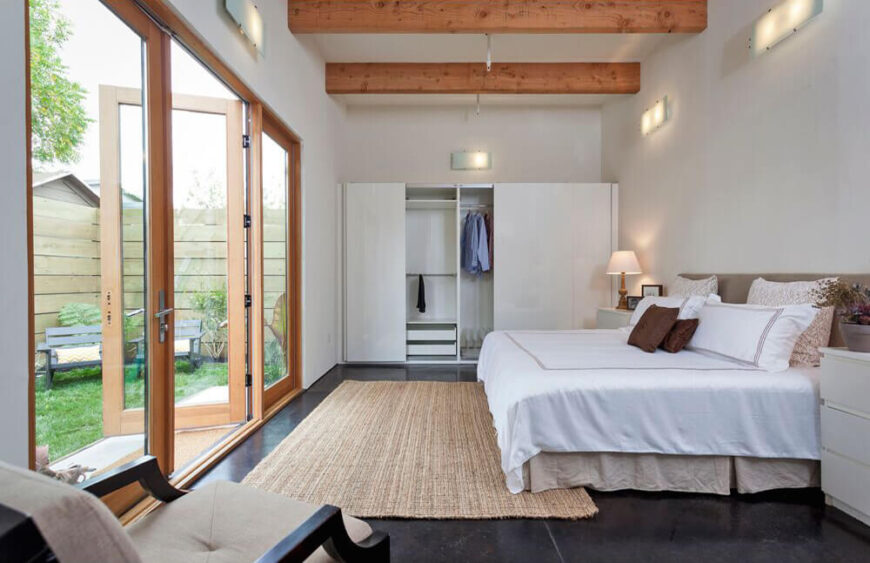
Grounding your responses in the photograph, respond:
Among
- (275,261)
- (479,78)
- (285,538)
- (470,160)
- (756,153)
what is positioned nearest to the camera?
(285,538)

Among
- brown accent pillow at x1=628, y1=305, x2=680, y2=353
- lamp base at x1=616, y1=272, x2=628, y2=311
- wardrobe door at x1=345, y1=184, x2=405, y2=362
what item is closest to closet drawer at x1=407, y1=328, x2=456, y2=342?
wardrobe door at x1=345, y1=184, x2=405, y2=362

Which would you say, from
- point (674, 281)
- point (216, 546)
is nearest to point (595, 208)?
point (674, 281)

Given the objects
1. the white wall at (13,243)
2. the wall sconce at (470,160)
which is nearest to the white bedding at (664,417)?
the white wall at (13,243)

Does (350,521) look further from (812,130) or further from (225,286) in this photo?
(812,130)

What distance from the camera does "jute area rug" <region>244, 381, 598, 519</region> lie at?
1.92 m

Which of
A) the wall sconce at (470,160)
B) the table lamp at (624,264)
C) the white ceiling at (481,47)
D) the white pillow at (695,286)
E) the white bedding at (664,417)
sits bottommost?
the white bedding at (664,417)

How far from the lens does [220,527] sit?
1088 millimetres

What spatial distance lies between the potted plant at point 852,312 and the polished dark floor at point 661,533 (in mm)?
756

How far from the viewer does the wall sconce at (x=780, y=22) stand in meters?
2.46

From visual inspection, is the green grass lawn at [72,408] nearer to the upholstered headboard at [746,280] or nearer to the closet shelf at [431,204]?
the upholstered headboard at [746,280]

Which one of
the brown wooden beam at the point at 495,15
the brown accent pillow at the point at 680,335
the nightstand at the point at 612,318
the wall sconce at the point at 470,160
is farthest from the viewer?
the wall sconce at the point at 470,160

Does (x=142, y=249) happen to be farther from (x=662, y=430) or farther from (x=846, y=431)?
(x=846, y=431)

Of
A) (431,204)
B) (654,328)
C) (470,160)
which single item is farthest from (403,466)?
(470,160)

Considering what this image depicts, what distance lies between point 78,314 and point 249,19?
2.05 metres
